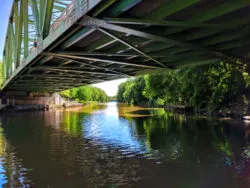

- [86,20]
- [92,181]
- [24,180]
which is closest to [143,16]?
[86,20]

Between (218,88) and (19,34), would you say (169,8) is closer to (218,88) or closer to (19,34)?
(19,34)

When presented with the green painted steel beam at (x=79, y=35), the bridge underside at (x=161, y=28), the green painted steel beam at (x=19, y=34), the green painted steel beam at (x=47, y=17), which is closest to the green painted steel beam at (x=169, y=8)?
the bridge underside at (x=161, y=28)

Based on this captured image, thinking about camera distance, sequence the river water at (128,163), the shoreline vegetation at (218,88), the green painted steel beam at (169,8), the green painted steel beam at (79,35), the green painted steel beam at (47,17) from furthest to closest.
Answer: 1. the shoreline vegetation at (218,88)
2. the green painted steel beam at (47,17)
3. the green painted steel beam at (79,35)
4. the river water at (128,163)
5. the green painted steel beam at (169,8)

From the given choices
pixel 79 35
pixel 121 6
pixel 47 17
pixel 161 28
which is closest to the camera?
pixel 121 6

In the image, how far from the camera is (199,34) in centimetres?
958

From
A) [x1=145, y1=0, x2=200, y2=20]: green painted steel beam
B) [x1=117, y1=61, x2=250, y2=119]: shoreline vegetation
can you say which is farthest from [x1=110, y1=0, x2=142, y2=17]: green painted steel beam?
[x1=117, y1=61, x2=250, y2=119]: shoreline vegetation

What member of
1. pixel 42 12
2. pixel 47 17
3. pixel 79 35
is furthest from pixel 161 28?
pixel 42 12

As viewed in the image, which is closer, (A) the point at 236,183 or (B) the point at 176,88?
(A) the point at 236,183

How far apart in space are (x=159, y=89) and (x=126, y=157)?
131 feet

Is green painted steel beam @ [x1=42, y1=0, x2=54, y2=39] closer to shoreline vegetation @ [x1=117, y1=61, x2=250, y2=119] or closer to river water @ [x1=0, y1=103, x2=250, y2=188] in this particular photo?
river water @ [x1=0, y1=103, x2=250, y2=188]

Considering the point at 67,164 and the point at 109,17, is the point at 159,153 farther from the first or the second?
the point at 109,17

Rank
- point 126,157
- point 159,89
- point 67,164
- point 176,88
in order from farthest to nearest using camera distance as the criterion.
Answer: point 159,89 → point 176,88 → point 126,157 → point 67,164

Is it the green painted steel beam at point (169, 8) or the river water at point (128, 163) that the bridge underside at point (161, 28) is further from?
the river water at point (128, 163)

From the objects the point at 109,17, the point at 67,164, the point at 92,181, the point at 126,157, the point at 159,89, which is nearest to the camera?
the point at 109,17
